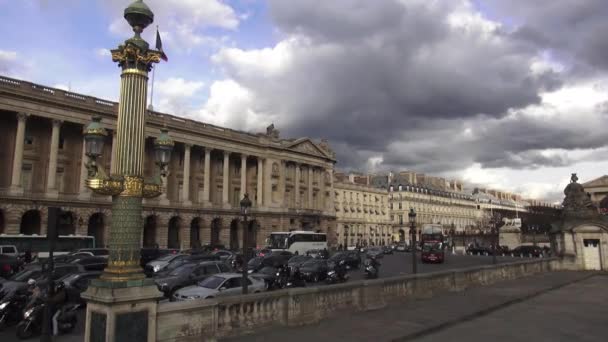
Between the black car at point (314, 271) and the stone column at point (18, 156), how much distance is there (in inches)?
1565

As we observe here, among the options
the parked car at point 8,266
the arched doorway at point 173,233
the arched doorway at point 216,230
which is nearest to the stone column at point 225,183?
the arched doorway at point 216,230

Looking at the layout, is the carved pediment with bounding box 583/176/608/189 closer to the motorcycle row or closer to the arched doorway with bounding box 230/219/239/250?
the arched doorway with bounding box 230/219/239/250

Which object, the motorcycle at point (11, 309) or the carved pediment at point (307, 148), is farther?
the carved pediment at point (307, 148)

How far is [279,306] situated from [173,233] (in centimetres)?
6346

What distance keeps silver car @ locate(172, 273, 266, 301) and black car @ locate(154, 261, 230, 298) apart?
8.97 feet

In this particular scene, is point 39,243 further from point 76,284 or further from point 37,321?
point 37,321

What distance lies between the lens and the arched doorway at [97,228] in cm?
6228

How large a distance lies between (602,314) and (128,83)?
17.2 m

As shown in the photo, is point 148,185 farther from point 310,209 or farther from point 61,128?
point 310,209

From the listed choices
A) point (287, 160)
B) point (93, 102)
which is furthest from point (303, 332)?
point (287, 160)

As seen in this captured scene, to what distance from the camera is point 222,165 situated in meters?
82.8

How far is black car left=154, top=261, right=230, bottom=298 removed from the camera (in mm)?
20844

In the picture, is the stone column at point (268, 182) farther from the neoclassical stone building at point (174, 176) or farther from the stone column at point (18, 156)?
the stone column at point (18, 156)

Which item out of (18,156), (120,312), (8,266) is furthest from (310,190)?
(120,312)
